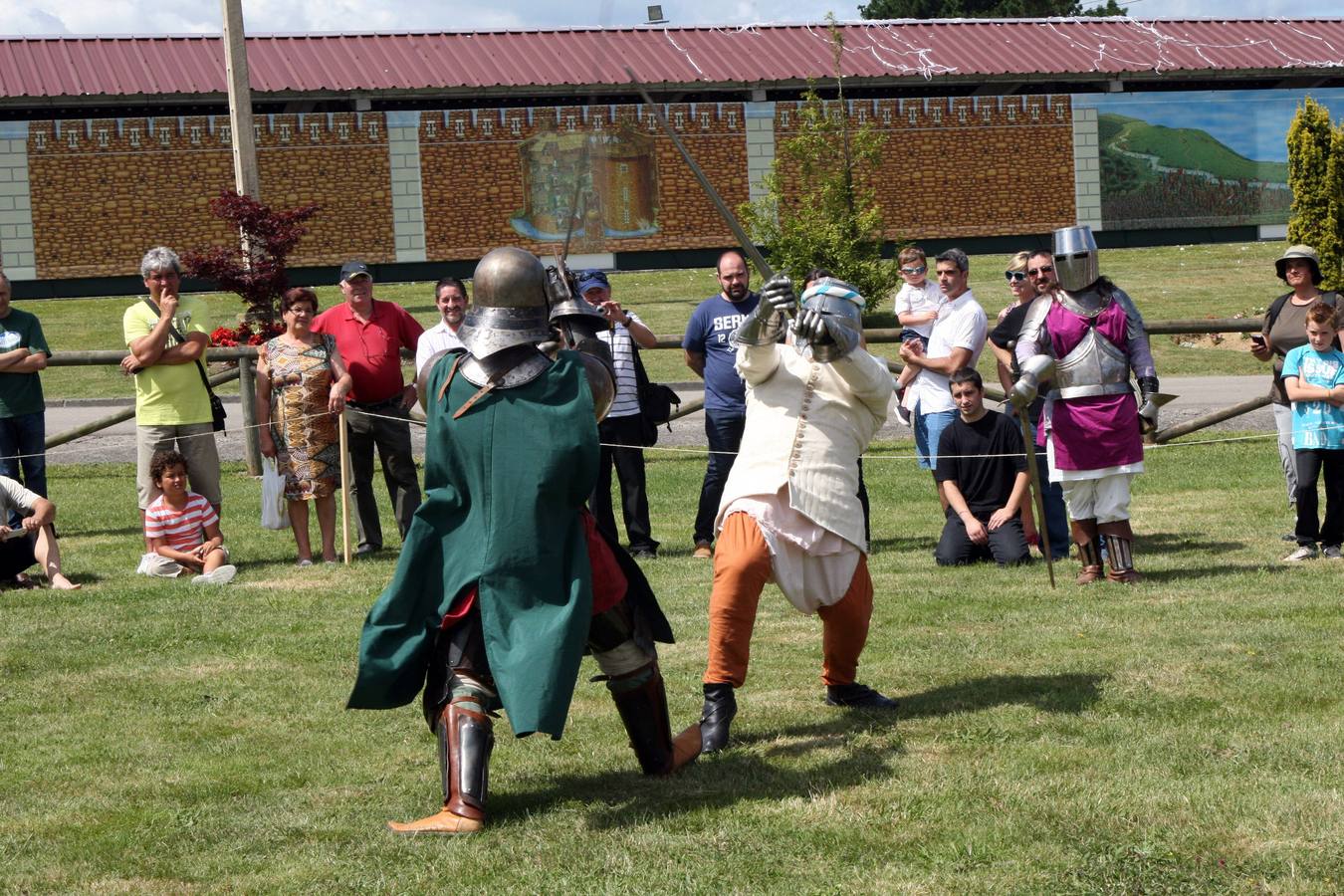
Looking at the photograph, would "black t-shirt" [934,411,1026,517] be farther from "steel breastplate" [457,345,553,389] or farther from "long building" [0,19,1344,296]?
"long building" [0,19,1344,296]

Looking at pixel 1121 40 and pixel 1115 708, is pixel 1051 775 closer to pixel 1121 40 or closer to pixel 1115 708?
pixel 1115 708

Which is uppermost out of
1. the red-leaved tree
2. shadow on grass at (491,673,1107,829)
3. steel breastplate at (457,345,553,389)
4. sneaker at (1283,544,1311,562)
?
the red-leaved tree

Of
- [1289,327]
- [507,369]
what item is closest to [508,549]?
[507,369]

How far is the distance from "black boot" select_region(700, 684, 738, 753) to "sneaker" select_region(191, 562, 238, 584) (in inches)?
173

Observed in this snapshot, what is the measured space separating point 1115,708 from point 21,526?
6165 millimetres

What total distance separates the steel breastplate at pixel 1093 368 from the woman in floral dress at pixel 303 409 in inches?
161

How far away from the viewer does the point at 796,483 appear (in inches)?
222

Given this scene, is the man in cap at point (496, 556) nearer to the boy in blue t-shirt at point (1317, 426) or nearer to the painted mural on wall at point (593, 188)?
the boy in blue t-shirt at point (1317, 426)

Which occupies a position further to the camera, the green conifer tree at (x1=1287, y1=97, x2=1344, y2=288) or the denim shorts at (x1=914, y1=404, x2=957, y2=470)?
the green conifer tree at (x1=1287, y1=97, x2=1344, y2=288)

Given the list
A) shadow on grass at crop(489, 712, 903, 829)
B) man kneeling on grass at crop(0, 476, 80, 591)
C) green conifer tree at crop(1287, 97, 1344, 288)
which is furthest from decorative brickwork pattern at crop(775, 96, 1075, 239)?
shadow on grass at crop(489, 712, 903, 829)

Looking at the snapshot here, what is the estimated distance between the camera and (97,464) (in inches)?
592

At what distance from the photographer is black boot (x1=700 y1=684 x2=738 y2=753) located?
18.1 feet

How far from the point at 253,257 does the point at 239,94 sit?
1.48m

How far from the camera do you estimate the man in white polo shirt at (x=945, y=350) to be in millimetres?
9516
